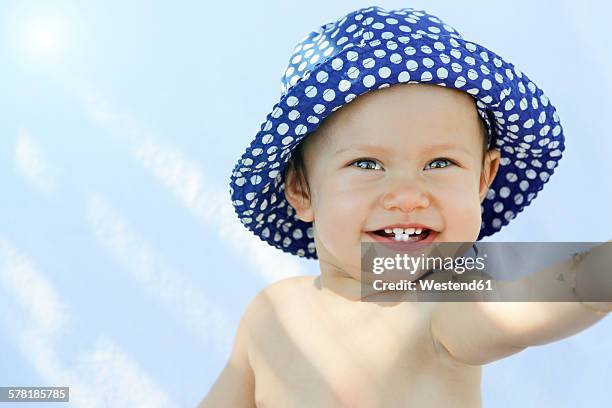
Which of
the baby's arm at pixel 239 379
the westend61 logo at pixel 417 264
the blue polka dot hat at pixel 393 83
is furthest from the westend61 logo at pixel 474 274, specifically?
the baby's arm at pixel 239 379

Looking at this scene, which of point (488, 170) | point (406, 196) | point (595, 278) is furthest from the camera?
point (488, 170)

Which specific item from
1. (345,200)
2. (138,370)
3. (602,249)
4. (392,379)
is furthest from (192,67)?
(602,249)

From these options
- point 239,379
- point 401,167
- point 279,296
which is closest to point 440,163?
point 401,167

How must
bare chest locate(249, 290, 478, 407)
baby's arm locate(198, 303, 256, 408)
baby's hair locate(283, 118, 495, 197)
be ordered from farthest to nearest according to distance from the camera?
baby's arm locate(198, 303, 256, 408), baby's hair locate(283, 118, 495, 197), bare chest locate(249, 290, 478, 407)

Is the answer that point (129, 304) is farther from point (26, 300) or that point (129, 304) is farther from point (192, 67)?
point (192, 67)

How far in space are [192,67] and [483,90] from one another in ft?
3.52

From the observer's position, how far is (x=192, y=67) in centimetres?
201

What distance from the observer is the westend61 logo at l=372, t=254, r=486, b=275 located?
1.06m

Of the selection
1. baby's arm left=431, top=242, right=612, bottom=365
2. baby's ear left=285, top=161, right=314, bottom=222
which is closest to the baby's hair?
baby's ear left=285, top=161, right=314, bottom=222

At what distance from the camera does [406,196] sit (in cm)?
103

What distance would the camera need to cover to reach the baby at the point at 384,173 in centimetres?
102

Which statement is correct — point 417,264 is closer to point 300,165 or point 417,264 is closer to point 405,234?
point 405,234

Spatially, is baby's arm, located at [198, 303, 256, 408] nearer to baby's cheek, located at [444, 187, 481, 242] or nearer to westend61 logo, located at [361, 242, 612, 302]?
westend61 logo, located at [361, 242, 612, 302]

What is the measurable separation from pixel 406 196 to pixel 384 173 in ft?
0.14
